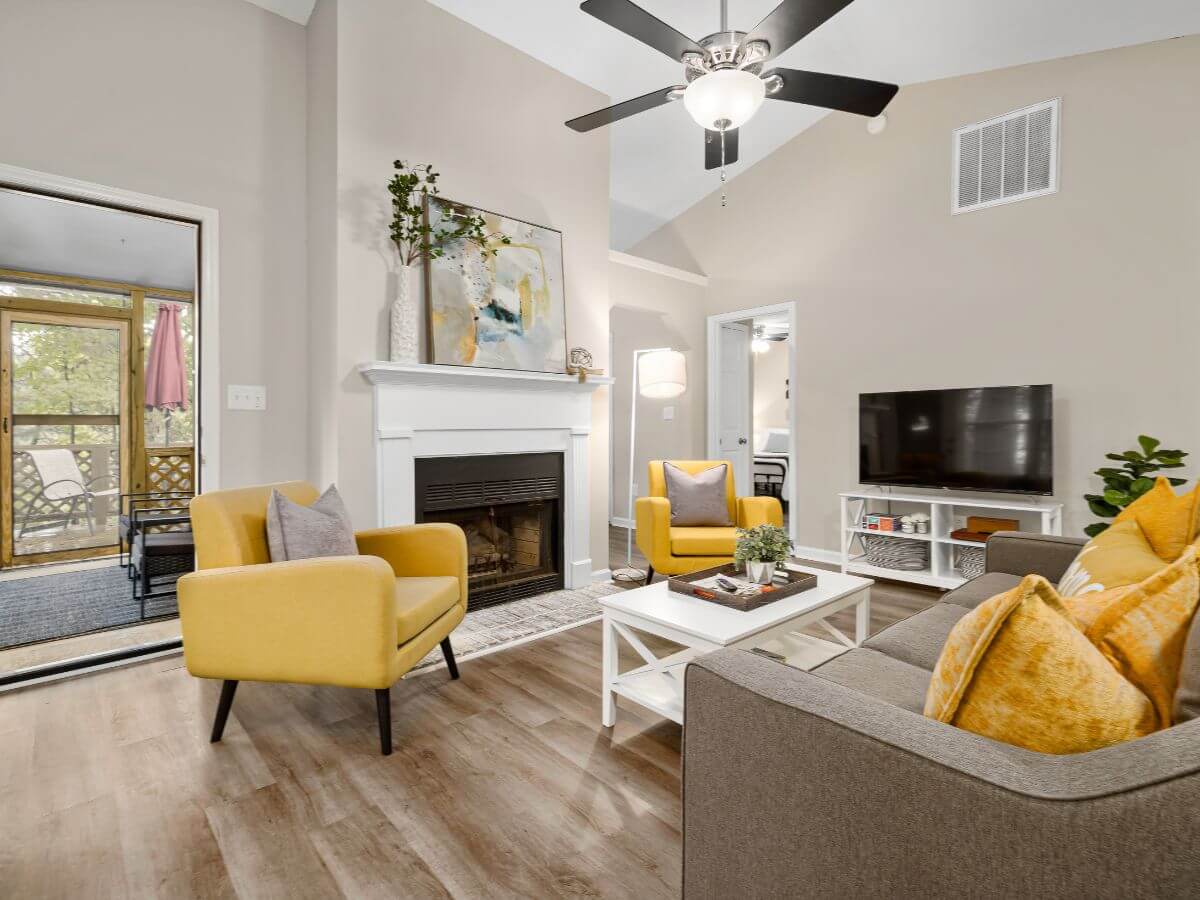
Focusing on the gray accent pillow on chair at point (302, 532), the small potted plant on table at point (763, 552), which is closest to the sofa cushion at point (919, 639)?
the small potted plant on table at point (763, 552)

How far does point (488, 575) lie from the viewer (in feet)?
11.5

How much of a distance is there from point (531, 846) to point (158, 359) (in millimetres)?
5057

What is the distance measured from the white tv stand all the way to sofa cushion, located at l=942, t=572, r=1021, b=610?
4.77ft

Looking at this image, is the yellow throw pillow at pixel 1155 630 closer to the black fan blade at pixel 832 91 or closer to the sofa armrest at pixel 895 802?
the sofa armrest at pixel 895 802

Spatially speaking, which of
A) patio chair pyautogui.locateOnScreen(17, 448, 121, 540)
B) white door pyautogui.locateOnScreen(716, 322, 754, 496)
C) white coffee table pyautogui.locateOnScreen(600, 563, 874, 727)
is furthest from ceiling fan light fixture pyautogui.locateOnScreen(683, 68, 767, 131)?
patio chair pyautogui.locateOnScreen(17, 448, 121, 540)

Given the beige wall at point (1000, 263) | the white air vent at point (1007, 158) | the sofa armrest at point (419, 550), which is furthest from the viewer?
the white air vent at point (1007, 158)

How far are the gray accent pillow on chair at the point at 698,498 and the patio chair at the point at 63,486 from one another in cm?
430

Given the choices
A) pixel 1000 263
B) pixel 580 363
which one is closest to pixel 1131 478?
pixel 1000 263

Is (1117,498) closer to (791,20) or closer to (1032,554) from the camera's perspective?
(1032,554)

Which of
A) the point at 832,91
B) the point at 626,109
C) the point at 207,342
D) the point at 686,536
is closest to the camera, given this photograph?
the point at 832,91

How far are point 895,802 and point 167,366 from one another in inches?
226

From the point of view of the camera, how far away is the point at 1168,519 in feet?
5.32

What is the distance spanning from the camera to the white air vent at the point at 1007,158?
375 centimetres

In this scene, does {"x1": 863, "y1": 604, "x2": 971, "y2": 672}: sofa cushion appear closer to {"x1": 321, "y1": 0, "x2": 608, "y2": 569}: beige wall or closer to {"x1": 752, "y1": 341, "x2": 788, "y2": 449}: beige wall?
{"x1": 321, "y1": 0, "x2": 608, "y2": 569}: beige wall
